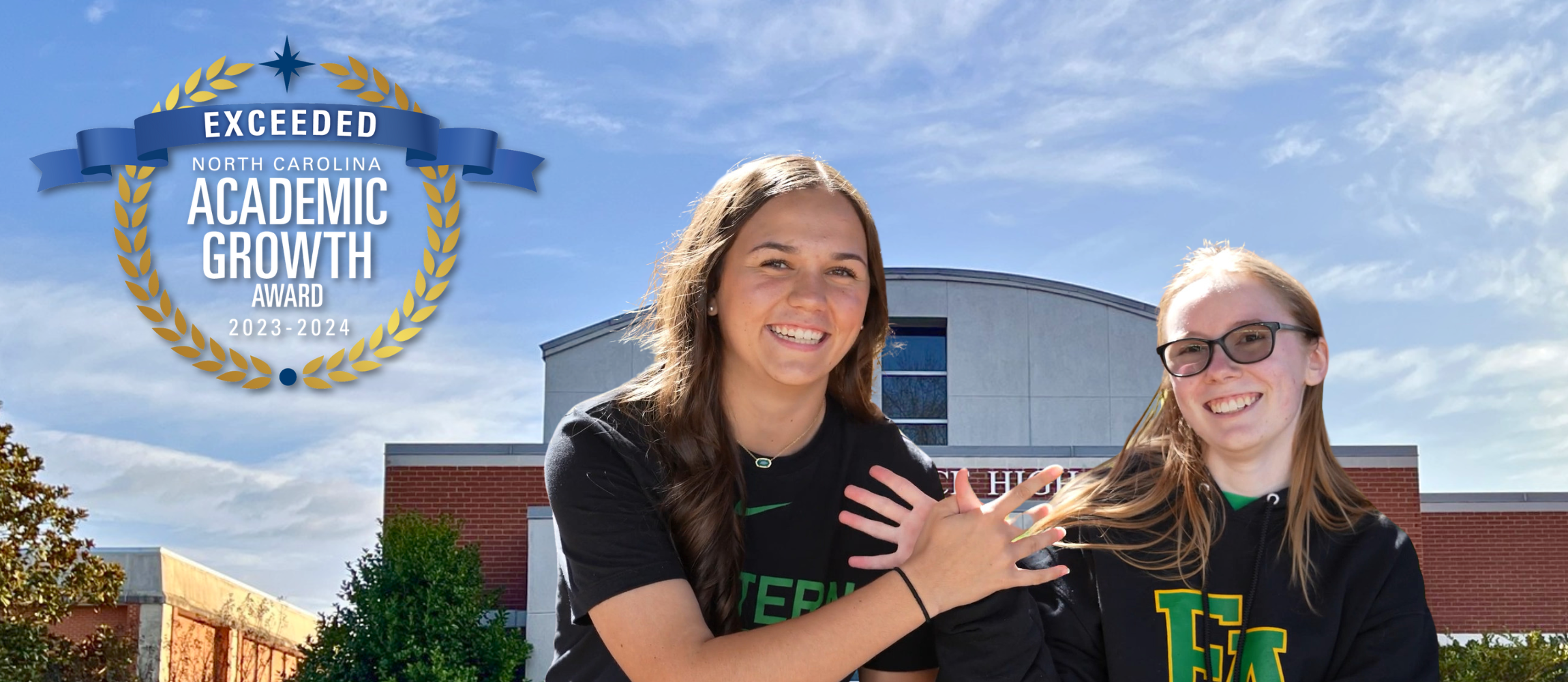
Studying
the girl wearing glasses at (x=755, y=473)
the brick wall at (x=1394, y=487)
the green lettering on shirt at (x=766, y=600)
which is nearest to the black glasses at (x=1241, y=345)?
the girl wearing glasses at (x=755, y=473)

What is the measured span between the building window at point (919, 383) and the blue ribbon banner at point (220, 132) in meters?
11.6

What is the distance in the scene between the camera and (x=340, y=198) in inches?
416

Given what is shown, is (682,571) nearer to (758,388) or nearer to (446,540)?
(758,388)

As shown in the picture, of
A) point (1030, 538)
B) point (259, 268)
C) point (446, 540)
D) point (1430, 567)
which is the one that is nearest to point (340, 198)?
point (259, 268)

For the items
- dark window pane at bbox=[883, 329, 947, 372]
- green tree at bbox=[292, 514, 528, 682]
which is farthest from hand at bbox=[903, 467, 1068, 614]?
dark window pane at bbox=[883, 329, 947, 372]

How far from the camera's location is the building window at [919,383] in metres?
22.3

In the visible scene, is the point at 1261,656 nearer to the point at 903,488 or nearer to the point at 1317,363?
the point at 1317,363

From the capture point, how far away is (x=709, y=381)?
10.4ft

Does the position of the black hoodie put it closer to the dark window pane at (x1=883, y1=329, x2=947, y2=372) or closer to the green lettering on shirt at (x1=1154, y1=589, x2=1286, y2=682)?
the green lettering on shirt at (x1=1154, y1=589, x2=1286, y2=682)

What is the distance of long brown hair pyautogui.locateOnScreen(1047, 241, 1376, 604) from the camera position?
10.7 feet

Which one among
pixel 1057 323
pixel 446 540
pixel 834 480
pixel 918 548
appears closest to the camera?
pixel 918 548

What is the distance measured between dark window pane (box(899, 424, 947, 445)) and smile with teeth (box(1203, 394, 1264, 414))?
19.0 m

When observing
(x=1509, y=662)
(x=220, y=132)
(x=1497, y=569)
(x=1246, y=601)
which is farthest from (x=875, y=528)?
(x=1497, y=569)

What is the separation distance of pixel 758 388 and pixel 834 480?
0.30m
